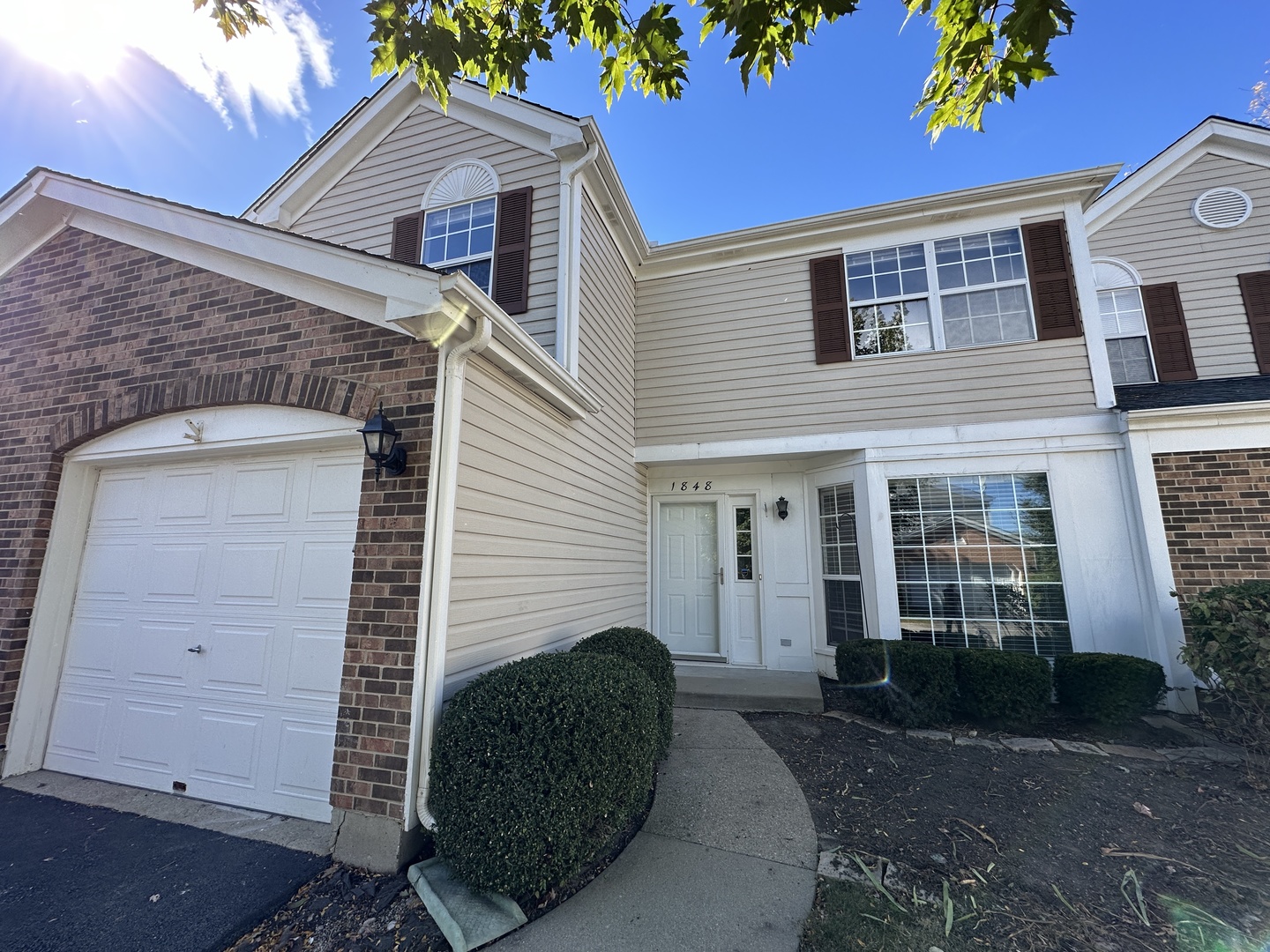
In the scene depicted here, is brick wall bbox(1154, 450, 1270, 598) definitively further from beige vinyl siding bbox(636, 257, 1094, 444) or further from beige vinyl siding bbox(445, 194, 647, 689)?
beige vinyl siding bbox(445, 194, 647, 689)

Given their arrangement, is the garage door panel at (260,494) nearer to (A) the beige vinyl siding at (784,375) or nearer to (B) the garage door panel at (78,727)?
(B) the garage door panel at (78,727)

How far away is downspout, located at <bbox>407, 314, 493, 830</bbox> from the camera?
280cm

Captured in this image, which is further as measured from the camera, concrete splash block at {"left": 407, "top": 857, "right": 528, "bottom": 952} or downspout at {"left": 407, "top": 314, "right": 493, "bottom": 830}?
downspout at {"left": 407, "top": 314, "right": 493, "bottom": 830}

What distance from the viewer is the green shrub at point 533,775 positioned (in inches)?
94.6

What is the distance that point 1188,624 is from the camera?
4766 mm

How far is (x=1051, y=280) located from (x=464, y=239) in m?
6.49

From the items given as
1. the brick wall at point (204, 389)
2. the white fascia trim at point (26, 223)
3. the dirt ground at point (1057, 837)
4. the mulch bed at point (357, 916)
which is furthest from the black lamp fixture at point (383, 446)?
the white fascia trim at point (26, 223)

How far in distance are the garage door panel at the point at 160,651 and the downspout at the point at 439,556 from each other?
199 centimetres

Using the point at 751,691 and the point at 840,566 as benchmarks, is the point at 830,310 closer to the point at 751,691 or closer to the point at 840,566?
the point at 840,566

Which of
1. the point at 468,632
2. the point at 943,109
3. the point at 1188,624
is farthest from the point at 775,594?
the point at 943,109

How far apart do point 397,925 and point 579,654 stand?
1.52 metres

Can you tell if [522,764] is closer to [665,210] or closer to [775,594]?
[775,594]

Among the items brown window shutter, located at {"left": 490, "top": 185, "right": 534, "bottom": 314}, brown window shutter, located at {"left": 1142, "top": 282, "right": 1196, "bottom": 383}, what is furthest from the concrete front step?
brown window shutter, located at {"left": 1142, "top": 282, "right": 1196, "bottom": 383}

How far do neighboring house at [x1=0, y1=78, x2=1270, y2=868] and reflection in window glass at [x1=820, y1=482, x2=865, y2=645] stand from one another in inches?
2.2
